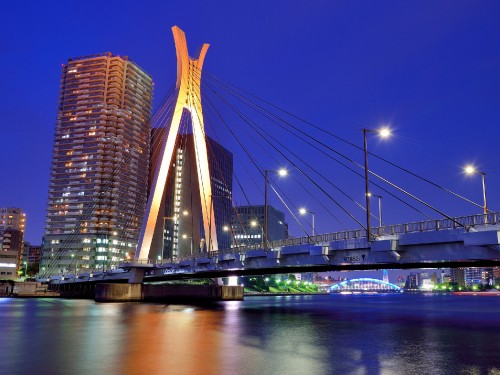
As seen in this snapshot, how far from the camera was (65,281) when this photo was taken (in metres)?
103

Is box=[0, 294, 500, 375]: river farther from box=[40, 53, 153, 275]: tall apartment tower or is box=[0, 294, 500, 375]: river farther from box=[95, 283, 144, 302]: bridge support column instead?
box=[40, 53, 153, 275]: tall apartment tower

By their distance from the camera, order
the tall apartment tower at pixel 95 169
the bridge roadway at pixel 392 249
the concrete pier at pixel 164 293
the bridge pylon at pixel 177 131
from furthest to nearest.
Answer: the tall apartment tower at pixel 95 169
the concrete pier at pixel 164 293
the bridge pylon at pixel 177 131
the bridge roadway at pixel 392 249

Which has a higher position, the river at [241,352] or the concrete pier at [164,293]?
the concrete pier at [164,293]

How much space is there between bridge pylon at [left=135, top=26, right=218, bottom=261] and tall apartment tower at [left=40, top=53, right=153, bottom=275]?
10595cm

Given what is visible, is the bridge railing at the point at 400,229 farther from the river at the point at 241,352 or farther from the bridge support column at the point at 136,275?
the bridge support column at the point at 136,275

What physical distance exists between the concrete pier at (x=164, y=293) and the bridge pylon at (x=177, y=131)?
10503 mm

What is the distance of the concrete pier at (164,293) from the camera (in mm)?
71562

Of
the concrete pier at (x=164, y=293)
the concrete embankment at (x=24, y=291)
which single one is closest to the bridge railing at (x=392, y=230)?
the concrete pier at (x=164, y=293)

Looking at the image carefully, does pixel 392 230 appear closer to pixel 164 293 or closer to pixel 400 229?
pixel 400 229

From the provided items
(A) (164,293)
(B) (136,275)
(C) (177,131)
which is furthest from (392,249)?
(A) (164,293)

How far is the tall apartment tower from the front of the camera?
168 meters

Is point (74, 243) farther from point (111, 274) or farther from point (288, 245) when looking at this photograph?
point (288, 245)

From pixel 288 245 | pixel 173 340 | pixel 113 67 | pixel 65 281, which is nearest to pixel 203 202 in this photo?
pixel 288 245

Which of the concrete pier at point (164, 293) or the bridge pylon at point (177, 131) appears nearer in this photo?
the bridge pylon at point (177, 131)
